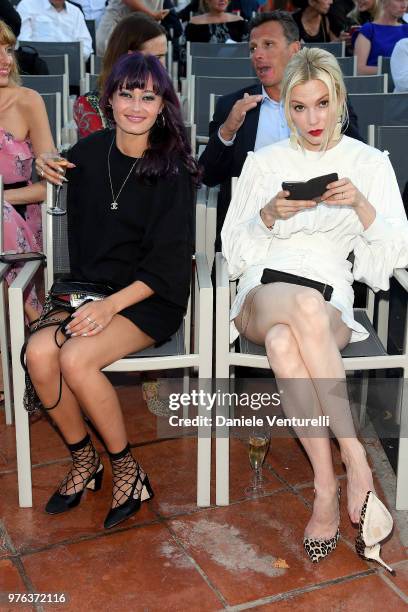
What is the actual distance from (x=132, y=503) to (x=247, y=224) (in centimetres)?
96

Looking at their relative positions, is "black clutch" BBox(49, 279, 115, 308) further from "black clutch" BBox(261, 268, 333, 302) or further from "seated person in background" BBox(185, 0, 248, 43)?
"seated person in background" BBox(185, 0, 248, 43)

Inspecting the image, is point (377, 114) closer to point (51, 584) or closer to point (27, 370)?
point (27, 370)

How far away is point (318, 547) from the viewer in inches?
91.6

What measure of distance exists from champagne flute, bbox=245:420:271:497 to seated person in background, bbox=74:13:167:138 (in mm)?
1489

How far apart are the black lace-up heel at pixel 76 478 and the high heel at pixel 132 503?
0.14 meters

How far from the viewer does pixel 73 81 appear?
5918 mm

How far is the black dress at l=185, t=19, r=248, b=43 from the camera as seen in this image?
6.63 m

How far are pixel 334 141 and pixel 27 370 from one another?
121 cm

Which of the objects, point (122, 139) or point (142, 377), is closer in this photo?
point (122, 139)

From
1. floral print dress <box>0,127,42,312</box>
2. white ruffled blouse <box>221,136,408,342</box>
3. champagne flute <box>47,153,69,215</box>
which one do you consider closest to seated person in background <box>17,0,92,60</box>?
floral print dress <box>0,127,42,312</box>

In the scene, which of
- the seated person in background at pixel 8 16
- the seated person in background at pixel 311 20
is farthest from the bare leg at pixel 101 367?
the seated person in background at pixel 311 20

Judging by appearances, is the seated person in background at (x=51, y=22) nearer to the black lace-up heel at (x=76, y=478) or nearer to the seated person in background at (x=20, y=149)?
the seated person in background at (x=20, y=149)

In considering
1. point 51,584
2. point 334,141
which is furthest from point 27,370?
point 334,141

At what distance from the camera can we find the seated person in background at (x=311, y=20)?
19.8 ft
